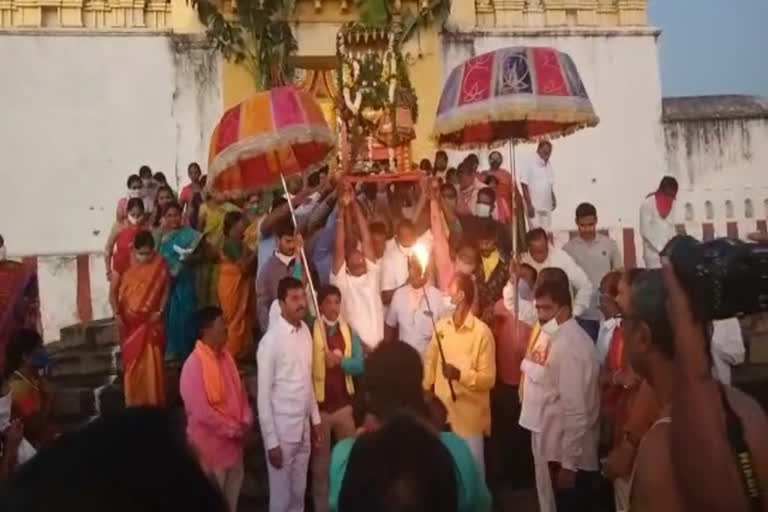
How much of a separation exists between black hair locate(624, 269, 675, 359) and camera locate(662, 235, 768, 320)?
141 millimetres

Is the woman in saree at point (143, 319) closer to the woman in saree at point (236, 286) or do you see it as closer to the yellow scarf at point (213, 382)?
the woman in saree at point (236, 286)

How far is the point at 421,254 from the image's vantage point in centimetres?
874

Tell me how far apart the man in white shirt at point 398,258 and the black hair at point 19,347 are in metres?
3.17

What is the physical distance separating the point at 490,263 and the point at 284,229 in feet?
5.70

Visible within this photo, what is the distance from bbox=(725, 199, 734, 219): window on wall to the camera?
15683 millimetres

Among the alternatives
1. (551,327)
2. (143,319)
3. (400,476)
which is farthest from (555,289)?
(400,476)

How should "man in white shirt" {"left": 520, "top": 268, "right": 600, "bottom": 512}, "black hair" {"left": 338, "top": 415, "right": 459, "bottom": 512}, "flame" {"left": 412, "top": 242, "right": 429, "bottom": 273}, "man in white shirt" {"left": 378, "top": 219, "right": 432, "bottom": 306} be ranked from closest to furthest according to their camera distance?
"black hair" {"left": 338, "top": 415, "right": 459, "bottom": 512}, "man in white shirt" {"left": 520, "top": 268, "right": 600, "bottom": 512}, "flame" {"left": 412, "top": 242, "right": 429, "bottom": 273}, "man in white shirt" {"left": 378, "top": 219, "right": 432, "bottom": 306}

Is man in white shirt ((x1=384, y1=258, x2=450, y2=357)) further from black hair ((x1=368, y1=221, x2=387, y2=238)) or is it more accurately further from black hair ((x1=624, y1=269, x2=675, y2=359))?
black hair ((x1=624, y1=269, x2=675, y2=359))

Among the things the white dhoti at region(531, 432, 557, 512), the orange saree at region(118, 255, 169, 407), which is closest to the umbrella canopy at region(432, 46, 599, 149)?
the white dhoti at region(531, 432, 557, 512)

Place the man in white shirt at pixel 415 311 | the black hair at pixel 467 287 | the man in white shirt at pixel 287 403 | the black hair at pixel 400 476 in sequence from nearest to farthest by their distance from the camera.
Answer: the black hair at pixel 400 476 < the man in white shirt at pixel 287 403 < the black hair at pixel 467 287 < the man in white shirt at pixel 415 311

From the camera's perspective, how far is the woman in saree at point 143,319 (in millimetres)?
8297

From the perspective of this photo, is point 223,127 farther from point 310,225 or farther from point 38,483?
point 38,483

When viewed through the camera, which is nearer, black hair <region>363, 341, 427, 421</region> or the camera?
the camera

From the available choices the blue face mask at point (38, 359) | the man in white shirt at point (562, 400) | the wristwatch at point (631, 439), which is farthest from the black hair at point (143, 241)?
the wristwatch at point (631, 439)
